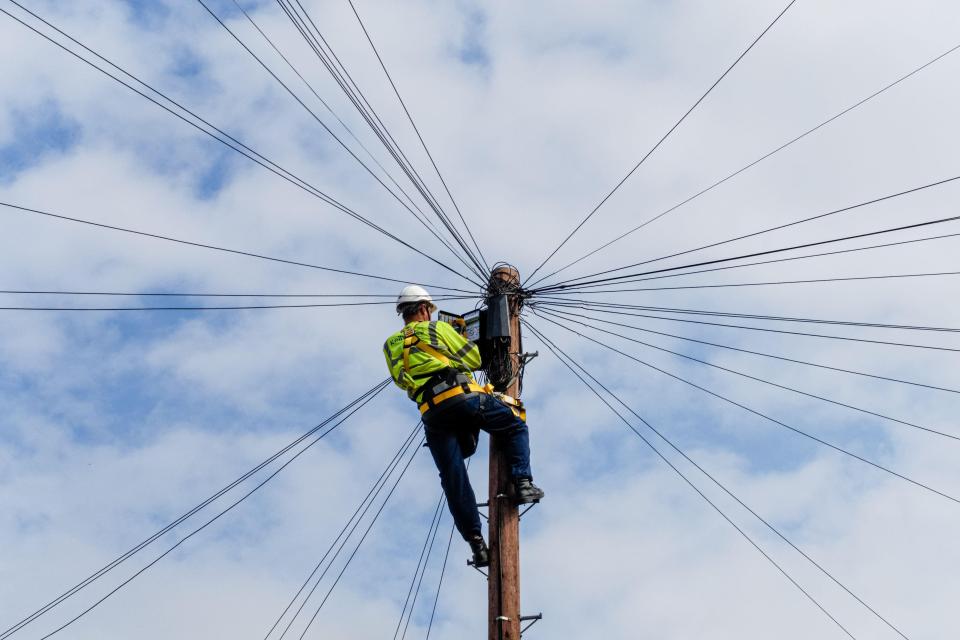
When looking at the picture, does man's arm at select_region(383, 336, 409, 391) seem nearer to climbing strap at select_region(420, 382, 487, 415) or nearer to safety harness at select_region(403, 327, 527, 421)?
safety harness at select_region(403, 327, 527, 421)

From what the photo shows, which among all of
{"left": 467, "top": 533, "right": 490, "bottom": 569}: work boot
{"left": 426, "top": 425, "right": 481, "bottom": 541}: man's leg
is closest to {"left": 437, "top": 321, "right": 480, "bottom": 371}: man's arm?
{"left": 426, "top": 425, "right": 481, "bottom": 541}: man's leg

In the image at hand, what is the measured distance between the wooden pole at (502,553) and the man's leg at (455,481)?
14 centimetres

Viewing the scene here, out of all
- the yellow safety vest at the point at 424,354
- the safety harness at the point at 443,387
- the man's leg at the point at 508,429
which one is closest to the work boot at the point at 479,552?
the man's leg at the point at 508,429

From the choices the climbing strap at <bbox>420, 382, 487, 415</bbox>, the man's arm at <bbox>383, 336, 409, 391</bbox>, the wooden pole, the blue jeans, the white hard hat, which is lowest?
the wooden pole

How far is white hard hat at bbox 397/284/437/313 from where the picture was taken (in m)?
7.36

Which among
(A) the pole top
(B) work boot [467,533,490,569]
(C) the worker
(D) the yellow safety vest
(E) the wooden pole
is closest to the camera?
(E) the wooden pole

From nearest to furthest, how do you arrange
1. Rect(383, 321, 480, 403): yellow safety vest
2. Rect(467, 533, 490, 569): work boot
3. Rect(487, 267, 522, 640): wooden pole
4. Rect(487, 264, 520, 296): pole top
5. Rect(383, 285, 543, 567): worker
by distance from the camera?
Rect(487, 267, 522, 640): wooden pole
Rect(467, 533, 490, 569): work boot
Rect(383, 285, 543, 567): worker
Rect(383, 321, 480, 403): yellow safety vest
Rect(487, 264, 520, 296): pole top

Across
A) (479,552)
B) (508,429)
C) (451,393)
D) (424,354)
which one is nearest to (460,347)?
Result: (424,354)

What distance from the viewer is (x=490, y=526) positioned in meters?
6.68

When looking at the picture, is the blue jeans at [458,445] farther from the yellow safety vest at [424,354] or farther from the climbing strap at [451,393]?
the yellow safety vest at [424,354]

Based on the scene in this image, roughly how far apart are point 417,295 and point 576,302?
1829 millimetres

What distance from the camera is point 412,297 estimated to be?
24.2ft

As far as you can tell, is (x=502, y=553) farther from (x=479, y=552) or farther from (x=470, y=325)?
(x=470, y=325)

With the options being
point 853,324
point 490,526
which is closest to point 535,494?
point 490,526
